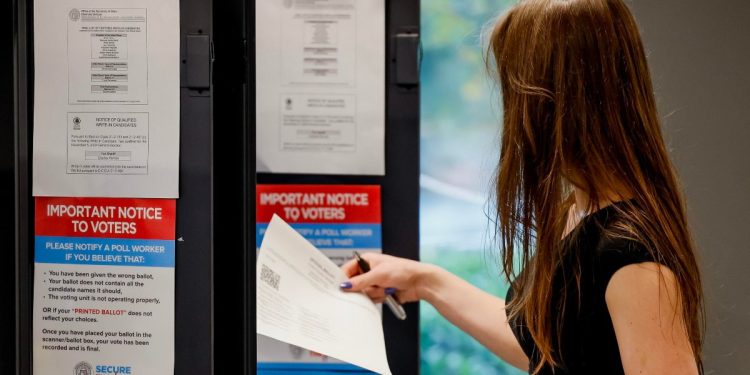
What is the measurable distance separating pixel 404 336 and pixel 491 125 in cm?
82

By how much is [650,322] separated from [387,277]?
24.5 inches

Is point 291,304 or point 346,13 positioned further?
point 346,13

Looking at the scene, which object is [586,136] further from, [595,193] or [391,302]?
[391,302]

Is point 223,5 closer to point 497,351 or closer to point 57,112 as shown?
point 57,112

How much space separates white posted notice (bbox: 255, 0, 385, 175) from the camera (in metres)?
1.40

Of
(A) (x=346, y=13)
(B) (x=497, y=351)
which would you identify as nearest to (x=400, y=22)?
(A) (x=346, y=13)

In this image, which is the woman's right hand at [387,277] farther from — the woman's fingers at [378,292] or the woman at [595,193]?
the woman at [595,193]

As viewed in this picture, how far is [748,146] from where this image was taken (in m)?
1.72

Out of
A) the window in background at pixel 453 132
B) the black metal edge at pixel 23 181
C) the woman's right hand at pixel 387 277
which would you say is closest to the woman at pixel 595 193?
the woman's right hand at pixel 387 277

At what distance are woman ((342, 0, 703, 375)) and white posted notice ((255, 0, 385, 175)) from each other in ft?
1.52

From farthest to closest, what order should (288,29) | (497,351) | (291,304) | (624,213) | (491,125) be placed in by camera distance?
(491,125), (288,29), (497,351), (291,304), (624,213)

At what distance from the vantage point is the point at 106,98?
865 millimetres

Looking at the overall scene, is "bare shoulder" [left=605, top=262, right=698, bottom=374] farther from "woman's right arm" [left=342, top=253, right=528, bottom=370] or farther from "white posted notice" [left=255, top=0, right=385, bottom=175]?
"white posted notice" [left=255, top=0, right=385, bottom=175]

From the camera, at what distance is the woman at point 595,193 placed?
82cm
